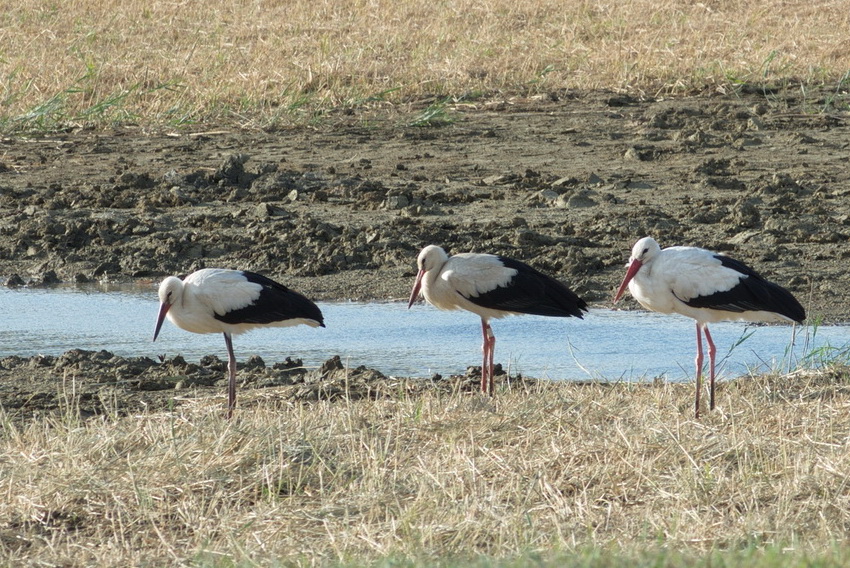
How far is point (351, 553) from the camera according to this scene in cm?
458

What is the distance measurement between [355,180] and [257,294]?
4.93m

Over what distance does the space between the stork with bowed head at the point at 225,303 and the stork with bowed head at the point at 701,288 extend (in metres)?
1.83

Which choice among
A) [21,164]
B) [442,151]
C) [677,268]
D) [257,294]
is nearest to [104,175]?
[21,164]

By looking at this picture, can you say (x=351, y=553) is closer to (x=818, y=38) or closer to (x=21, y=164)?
(x=21, y=164)

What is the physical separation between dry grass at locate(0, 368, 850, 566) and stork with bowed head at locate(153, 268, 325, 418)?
2.84 feet

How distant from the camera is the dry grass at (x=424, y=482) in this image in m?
4.68

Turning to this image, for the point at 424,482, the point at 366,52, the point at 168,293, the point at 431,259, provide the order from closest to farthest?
the point at 424,482, the point at 168,293, the point at 431,259, the point at 366,52

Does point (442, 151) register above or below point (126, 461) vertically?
above

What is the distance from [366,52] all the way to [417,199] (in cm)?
564

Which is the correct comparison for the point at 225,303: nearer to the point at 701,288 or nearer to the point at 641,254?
the point at 641,254

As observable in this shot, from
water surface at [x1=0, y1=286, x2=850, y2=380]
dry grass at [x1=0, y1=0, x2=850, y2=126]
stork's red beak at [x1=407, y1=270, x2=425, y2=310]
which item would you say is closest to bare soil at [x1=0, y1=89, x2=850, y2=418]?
water surface at [x1=0, y1=286, x2=850, y2=380]

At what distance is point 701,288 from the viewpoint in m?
6.89

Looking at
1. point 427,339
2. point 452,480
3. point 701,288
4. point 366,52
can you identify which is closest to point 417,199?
point 427,339

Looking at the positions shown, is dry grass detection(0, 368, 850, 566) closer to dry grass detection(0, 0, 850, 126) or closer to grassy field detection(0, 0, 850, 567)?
grassy field detection(0, 0, 850, 567)
